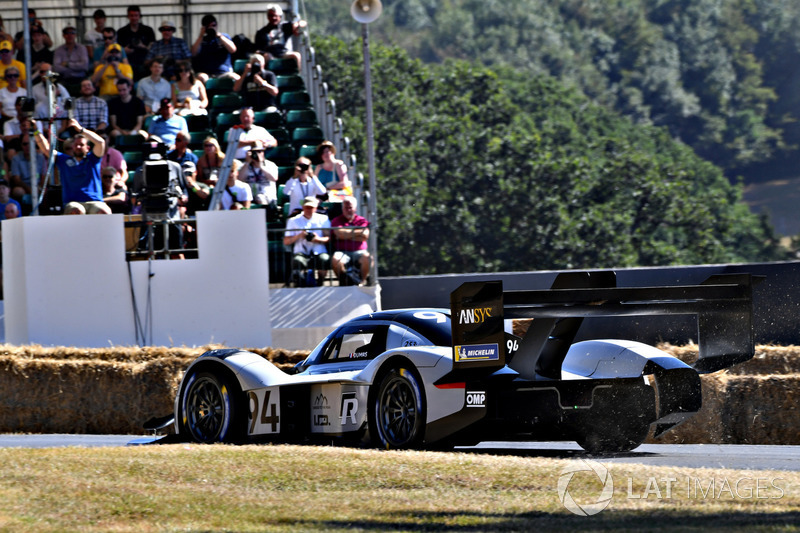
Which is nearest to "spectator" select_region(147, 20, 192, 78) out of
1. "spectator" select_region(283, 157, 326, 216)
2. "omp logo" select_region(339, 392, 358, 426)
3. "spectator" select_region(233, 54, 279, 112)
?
"spectator" select_region(233, 54, 279, 112)

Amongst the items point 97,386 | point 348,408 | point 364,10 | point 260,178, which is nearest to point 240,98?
point 260,178

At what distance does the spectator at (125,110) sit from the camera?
19844 mm

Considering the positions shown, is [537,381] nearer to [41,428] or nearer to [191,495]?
[191,495]

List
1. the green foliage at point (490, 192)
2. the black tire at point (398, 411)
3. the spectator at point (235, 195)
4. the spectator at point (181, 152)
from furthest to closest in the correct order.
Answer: the green foliage at point (490, 192)
the spectator at point (181, 152)
the spectator at point (235, 195)
the black tire at point (398, 411)

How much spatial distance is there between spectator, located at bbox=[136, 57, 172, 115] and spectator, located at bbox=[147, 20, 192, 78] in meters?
0.72

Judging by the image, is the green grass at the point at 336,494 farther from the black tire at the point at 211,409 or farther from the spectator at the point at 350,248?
the spectator at the point at 350,248

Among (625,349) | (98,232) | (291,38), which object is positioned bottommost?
(625,349)

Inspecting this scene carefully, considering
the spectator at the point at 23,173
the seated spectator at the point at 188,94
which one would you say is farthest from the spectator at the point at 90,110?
the spectator at the point at 23,173

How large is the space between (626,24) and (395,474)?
390 ft

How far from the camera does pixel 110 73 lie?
20.5 metres

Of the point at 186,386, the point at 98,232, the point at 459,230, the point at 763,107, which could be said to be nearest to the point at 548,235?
the point at 459,230

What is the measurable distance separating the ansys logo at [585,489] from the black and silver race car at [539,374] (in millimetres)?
930

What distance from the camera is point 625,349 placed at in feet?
29.5

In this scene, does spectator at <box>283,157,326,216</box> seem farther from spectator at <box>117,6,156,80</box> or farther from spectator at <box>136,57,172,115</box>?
spectator at <box>117,6,156,80</box>
